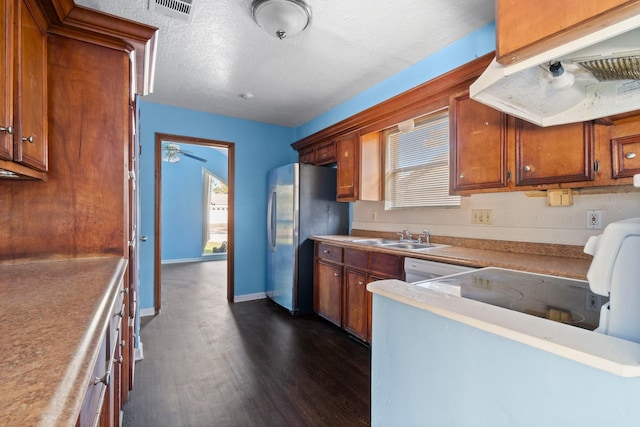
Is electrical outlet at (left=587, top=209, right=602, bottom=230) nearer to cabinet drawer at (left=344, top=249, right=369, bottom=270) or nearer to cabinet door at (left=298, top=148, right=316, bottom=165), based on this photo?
cabinet drawer at (left=344, top=249, right=369, bottom=270)

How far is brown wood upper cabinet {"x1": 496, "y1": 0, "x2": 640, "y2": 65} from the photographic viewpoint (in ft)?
2.41

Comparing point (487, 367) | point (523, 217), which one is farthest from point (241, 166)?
point (487, 367)

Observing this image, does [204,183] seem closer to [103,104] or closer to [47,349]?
[103,104]

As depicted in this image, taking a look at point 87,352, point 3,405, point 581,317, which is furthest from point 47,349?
point 581,317

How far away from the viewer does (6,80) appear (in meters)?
0.99

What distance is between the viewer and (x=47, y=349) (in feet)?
1.86

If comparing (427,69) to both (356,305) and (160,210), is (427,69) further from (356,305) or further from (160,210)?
(160,210)

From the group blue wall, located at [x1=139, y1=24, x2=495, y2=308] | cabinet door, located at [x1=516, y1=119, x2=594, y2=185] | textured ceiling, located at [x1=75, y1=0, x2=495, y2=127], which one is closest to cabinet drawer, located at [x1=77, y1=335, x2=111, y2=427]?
textured ceiling, located at [x1=75, y1=0, x2=495, y2=127]

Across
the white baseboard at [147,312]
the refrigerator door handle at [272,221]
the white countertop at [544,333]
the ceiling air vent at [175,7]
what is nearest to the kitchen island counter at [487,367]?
the white countertop at [544,333]

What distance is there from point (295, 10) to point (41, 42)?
1.29 meters

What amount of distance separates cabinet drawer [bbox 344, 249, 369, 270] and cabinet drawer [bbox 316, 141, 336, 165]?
3.91 feet

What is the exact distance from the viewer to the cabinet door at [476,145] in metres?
1.92

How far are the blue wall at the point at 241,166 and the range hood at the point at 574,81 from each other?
3300mm

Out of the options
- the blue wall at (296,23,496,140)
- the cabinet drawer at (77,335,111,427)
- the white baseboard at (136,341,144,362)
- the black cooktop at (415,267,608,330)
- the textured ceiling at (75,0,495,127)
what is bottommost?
the white baseboard at (136,341,144,362)
